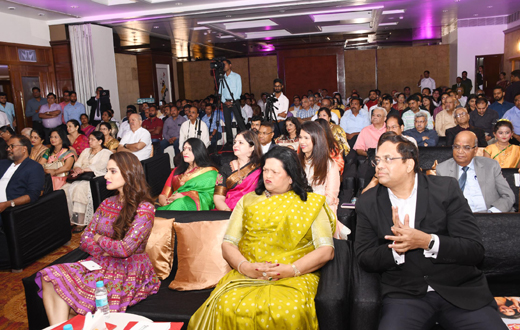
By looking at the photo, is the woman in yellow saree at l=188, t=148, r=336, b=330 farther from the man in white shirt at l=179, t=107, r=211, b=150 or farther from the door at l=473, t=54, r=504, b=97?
the door at l=473, t=54, r=504, b=97

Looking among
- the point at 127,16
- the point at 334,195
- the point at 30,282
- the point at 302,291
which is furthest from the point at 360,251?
the point at 127,16

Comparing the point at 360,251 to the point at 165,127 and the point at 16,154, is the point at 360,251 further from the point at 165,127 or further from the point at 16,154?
the point at 165,127

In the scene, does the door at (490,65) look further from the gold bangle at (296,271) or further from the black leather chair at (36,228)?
the gold bangle at (296,271)

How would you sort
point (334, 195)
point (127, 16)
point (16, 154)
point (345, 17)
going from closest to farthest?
point (334, 195), point (16, 154), point (127, 16), point (345, 17)

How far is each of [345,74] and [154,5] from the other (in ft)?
26.4

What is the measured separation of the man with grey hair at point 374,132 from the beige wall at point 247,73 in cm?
914

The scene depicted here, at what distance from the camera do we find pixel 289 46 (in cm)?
1364

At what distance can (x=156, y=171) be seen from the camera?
18.7ft

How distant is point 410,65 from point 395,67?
18.4 inches

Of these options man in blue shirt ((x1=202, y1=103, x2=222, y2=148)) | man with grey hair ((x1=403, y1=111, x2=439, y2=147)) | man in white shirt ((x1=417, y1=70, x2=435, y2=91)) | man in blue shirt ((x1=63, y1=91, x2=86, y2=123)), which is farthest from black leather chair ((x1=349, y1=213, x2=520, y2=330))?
man in white shirt ((x1=417, y1=70, x2=435, y2=91))

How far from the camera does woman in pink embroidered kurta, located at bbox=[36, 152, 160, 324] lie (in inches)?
85.2

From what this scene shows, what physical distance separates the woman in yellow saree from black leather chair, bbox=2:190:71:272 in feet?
7.08

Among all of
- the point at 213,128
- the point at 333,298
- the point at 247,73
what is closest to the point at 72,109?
the point at 213,128

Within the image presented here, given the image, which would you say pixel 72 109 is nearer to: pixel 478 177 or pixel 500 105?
pixel 478 177
